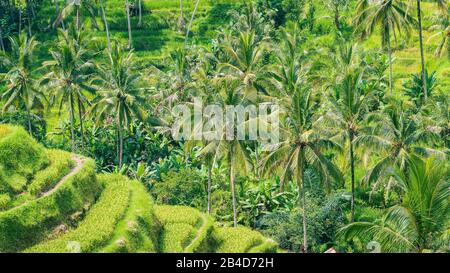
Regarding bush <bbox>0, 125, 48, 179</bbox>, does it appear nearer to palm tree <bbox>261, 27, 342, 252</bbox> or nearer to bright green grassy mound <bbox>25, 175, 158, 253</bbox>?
bright green grassy mound <bbox>25, 175, 158, 253</bbox>

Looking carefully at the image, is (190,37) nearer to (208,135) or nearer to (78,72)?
(78,72)

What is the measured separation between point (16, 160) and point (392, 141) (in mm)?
16631

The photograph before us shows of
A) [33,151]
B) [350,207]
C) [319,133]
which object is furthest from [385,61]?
[33,151]

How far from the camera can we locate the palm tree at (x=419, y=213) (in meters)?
23.1

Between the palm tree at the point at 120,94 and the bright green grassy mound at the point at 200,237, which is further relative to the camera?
the palm tree at the point at 120,94

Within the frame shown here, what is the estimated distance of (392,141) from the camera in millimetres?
36906

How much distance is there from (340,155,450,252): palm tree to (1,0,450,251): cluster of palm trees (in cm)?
3

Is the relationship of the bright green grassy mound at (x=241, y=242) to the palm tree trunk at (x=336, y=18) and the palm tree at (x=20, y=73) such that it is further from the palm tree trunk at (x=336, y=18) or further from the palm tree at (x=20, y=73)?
the palm tree trunk at (x=336, y=18)

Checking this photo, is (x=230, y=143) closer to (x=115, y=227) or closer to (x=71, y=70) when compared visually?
(x=115, y=227)

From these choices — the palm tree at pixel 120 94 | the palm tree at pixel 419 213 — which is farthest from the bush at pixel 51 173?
the palm tree at pixel 419 213

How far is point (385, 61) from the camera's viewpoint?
5391cm

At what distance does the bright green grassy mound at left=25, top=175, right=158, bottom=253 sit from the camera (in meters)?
29.5

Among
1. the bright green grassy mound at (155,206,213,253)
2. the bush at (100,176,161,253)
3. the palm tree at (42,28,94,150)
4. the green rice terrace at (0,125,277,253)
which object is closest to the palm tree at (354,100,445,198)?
the green rice terrace at (0,125,277,253)

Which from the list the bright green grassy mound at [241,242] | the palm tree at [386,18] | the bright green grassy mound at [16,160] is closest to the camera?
the bright green grassy mound at [16,160]
